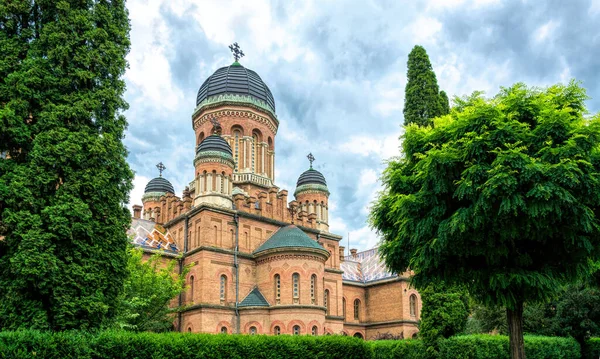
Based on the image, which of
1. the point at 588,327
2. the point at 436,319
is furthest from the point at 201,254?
the point at 588,327

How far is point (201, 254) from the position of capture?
33.9 m

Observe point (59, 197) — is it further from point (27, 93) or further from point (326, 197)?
point (326, 197)

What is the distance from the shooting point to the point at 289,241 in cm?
3475

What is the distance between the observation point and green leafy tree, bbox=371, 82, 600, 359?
15.4 metres

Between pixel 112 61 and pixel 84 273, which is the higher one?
pixel 112 61

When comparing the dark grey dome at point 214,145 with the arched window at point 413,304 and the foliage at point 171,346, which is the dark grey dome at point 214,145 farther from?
the arched window at point 413,304

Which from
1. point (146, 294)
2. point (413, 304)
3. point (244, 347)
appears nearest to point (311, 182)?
point (413, 304)

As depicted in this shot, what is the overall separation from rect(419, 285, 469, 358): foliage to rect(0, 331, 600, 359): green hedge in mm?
592

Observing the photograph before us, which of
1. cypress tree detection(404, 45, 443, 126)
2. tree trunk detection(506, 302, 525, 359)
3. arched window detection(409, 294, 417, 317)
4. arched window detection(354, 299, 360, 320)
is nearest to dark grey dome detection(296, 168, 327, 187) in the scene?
arched window detection(354, 299, 360, 320)

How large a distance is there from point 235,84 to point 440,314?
26.0m

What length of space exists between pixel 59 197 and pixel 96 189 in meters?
1.13

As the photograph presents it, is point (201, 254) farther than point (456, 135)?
Yes

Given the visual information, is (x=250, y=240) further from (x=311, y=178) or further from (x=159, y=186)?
(x=159, y=186)

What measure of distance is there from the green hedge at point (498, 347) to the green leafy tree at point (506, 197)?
9789mm
